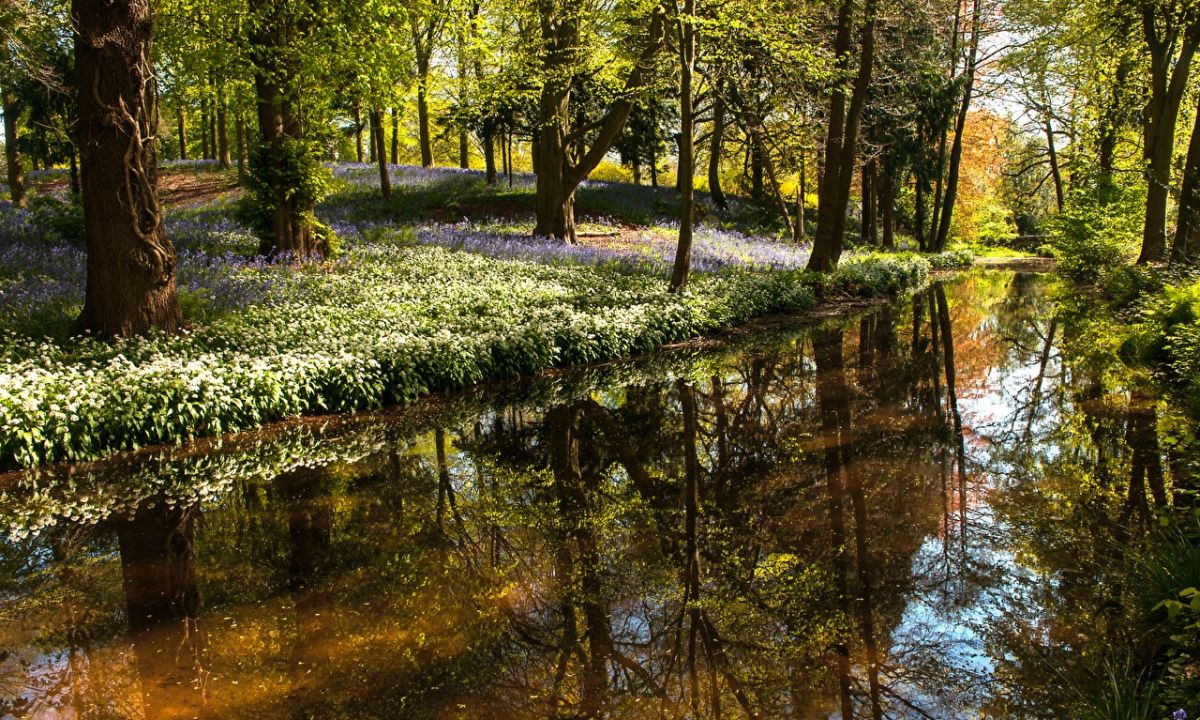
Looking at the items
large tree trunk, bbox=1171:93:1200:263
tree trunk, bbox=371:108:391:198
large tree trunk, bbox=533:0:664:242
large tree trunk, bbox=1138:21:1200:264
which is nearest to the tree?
large tree trunk, bbox=1138:21:1200:264

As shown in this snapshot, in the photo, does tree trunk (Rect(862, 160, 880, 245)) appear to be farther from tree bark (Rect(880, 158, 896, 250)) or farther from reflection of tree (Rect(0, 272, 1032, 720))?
reflection of tree (Rect(0, 272, 1032, 720))

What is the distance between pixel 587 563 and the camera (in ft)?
15.9

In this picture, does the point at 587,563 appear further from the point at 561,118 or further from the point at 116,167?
the point at 561,118

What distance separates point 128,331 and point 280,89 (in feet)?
21.7

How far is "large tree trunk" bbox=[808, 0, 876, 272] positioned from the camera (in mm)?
19062

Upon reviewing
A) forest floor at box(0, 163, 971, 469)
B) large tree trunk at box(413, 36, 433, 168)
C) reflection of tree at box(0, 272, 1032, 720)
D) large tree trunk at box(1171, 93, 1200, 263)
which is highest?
large tree trunk at box(413, 36, 433, 168)

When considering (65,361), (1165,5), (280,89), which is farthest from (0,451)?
(1165,5)

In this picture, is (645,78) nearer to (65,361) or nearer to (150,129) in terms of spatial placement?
(150,129)

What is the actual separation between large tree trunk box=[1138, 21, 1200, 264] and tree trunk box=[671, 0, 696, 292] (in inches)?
374

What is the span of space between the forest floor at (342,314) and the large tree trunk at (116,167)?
54 cm

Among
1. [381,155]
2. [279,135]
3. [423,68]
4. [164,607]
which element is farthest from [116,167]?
[423,68]

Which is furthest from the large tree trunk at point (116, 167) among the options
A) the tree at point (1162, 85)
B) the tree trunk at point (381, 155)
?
the tree at point (1162, 85)

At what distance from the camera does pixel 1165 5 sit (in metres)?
15.6

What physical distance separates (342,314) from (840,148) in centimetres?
1444
